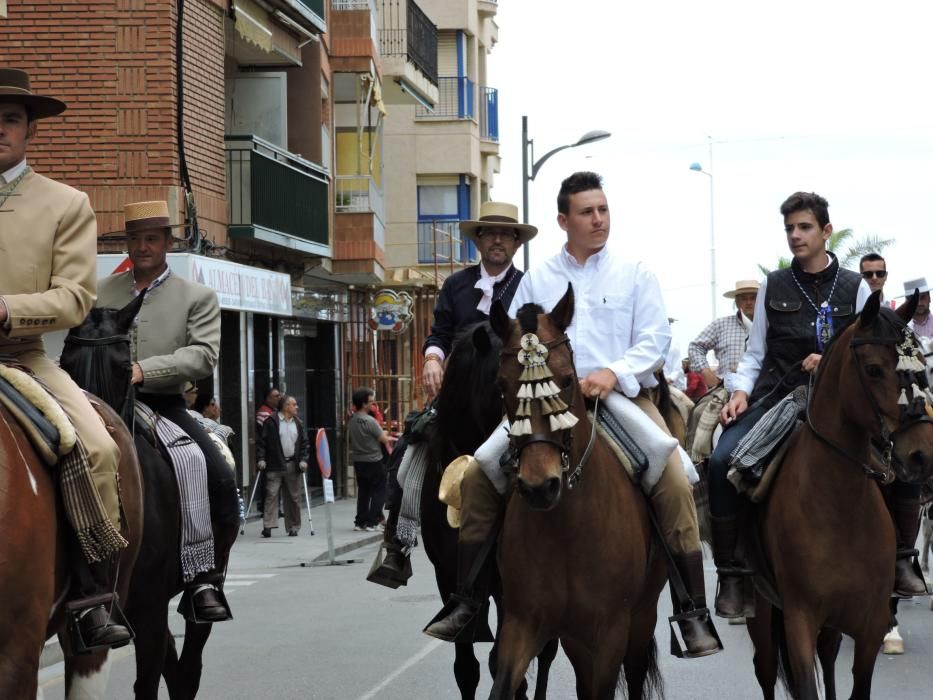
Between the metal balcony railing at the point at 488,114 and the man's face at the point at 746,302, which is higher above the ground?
the metal balcony railing at the point at 488,114

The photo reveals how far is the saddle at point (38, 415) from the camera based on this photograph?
5930 mm

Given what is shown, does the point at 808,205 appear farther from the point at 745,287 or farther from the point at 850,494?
the point at 745,287

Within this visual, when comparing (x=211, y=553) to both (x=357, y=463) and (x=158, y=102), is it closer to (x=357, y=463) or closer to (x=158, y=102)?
(x=158, y=102)

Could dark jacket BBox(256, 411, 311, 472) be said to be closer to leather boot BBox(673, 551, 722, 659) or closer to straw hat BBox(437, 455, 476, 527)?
straw hat BBox(437, 455, 476, 527)

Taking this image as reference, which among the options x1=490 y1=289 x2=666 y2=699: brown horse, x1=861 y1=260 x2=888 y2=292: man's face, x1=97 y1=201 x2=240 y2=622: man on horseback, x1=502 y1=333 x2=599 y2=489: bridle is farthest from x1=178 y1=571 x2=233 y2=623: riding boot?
x1=861 y1=260 x2=888 y2=292: man's face

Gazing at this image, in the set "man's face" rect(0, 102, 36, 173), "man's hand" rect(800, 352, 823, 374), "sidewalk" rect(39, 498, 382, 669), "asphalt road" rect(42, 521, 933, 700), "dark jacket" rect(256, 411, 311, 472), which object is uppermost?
"man's face" rect(0, 102, 36, 173)

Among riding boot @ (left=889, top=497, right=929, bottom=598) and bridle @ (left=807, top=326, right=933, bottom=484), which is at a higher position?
bridle @ (left=807, top=326, right=933, bottom=484)

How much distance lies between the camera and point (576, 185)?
25.9 feet

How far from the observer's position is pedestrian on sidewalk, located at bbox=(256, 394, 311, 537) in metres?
25.0

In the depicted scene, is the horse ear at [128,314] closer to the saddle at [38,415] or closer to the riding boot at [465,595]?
the saddle at [38,415]

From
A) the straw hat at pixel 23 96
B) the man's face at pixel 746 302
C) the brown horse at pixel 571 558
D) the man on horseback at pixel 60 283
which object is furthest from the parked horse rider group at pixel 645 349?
the man's face at pixel 746 302

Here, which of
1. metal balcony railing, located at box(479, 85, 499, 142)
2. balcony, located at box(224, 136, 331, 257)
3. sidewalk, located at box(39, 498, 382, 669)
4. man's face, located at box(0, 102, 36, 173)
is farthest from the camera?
metal balcony railing, located at box(479, 85, 499, 142)

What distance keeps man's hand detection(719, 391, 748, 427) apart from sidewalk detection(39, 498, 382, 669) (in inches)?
354

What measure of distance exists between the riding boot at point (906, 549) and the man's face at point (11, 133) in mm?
5140
